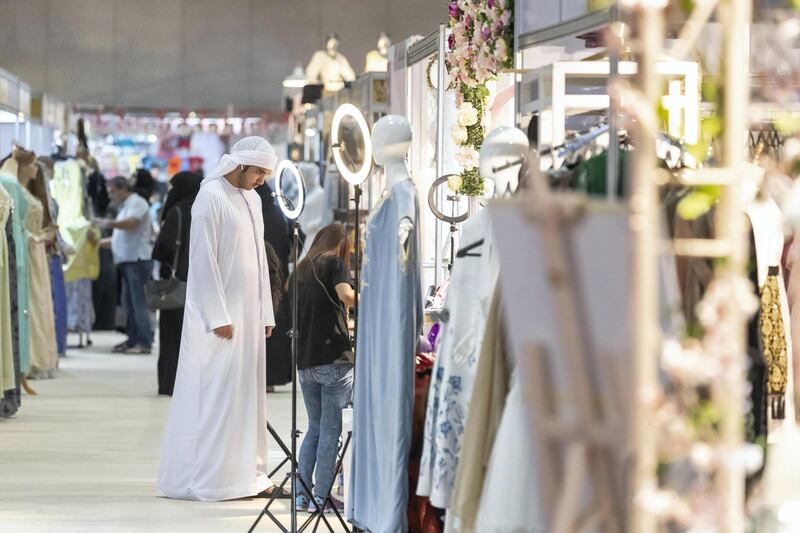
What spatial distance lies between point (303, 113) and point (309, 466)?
9.08 m

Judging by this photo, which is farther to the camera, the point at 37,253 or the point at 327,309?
the point at 37,253

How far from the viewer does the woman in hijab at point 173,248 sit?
911 cm

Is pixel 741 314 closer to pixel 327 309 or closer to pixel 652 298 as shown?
pixel 652 298

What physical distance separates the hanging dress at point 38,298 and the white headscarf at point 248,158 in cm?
385

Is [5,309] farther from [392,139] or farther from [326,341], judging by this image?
[392,139]

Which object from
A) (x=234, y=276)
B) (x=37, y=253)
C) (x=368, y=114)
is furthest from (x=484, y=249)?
(x=37, y=253)

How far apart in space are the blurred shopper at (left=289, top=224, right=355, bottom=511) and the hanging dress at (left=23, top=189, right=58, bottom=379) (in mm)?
4358

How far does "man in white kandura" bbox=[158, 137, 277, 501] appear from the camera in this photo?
6.12 m

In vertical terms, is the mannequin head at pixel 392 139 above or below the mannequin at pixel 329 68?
below

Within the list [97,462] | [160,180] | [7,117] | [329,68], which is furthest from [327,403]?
[160,180]

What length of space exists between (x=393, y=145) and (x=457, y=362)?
100 centimetres

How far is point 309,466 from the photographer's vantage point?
5.99m

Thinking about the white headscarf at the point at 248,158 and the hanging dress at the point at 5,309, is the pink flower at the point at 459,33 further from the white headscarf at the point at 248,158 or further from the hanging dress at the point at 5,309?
the hanging dress at the point at 5,309

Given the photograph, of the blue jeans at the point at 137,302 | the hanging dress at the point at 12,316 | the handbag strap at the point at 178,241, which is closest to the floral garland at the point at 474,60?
the handbag strap at the point at 178,241
